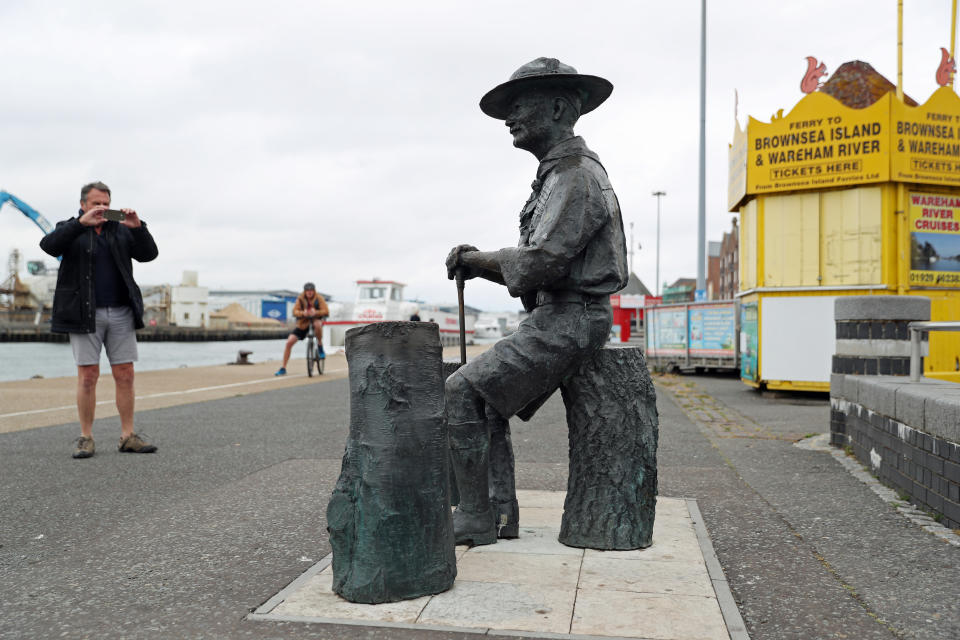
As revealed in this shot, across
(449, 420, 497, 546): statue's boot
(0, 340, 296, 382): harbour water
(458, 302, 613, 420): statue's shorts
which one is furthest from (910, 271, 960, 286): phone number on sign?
(0, 340, 296, 382): harbour water

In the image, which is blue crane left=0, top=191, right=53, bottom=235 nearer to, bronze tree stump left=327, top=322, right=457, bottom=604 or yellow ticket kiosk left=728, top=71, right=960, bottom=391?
yellow ticket kiosk left=728, top=71, right=960, bottom=391

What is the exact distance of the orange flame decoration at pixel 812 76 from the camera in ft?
33.8

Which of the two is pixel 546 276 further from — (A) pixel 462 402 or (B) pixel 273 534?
(B) pixel 273 534

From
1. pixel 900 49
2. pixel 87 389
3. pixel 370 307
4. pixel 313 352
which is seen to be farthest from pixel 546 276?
pixel 370 307

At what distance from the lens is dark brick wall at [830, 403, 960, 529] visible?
12.8ft

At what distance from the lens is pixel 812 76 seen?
10.4m

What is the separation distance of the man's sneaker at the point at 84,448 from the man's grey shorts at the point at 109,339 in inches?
22.5

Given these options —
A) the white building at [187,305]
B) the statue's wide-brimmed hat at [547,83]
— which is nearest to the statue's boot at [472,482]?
the statue's wide-brimmed hat at [547,83]

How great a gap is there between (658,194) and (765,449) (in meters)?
43.0

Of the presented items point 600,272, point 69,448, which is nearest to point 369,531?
point 600,272

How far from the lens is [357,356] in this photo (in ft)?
9.26

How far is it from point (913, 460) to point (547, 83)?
9.92ft

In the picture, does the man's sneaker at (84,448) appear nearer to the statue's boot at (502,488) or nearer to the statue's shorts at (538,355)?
the statue's boot at (502,488)

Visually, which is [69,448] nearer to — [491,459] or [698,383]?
[491,459]
